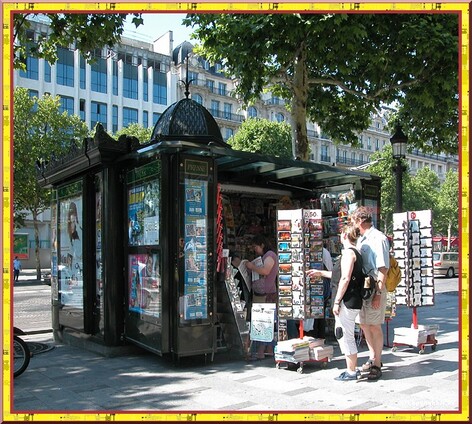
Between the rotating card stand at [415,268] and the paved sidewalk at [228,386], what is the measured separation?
0.27 m

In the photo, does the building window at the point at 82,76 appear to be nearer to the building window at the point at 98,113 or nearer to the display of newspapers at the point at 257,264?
the building window at the point at 98,113

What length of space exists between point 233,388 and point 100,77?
46634 millimetres

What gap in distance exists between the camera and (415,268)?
7.61m

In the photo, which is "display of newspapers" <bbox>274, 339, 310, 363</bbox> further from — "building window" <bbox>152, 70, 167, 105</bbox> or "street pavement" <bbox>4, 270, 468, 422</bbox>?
"building window" <bbox>152, 70, 167, 105</bbox>

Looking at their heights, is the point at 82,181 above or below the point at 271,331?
above

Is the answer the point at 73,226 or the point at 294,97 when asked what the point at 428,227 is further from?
the point at 294,97

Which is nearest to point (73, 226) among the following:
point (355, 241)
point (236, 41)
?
point (355, 241)

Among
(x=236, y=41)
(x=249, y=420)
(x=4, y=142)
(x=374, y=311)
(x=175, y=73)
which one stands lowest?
(x=249, y=420)

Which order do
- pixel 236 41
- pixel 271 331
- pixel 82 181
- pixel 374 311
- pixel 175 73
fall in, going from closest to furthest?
pixel 374 311 → pixel 271 331 → pixel 82 181 → pixel 236 41 → pixel 175 73

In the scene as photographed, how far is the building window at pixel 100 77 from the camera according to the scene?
4769 cm

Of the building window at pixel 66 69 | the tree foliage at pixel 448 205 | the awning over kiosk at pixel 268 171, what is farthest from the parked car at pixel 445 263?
the building window at pixel 66 69

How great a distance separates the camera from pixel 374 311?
5980 mm

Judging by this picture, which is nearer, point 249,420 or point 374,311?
point 249,420

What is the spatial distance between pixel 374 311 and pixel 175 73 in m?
50.9
